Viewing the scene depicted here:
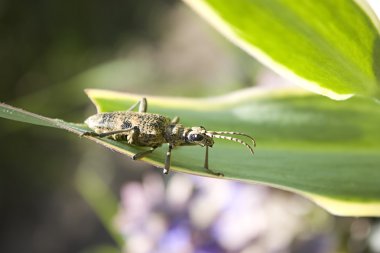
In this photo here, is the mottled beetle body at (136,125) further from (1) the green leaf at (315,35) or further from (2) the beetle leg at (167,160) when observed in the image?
(1) the green leaf at (315,35)

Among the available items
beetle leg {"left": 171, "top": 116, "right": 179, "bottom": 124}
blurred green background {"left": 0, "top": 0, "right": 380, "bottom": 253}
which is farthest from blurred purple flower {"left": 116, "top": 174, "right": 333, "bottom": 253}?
blurred green background {"left": 0, "top": 0, "right": 380, "bottom": 253}

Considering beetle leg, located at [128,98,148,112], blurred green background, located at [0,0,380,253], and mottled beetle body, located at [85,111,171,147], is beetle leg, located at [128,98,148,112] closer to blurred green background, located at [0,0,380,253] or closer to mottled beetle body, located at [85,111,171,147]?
mottled beetle body, located at [85,111,171,147]

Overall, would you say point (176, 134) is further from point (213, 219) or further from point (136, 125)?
point (213, 219)

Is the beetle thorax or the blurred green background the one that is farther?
the blurred green background

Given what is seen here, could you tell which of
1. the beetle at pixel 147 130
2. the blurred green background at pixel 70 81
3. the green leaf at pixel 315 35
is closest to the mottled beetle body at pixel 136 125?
the beetle at pixel 147 130

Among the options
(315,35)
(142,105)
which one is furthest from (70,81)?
(315,35)

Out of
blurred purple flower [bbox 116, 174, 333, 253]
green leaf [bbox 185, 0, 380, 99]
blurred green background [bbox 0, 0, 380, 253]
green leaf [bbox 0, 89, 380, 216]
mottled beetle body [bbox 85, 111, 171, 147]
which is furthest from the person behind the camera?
blurred green background [bbox 0, 0, 380, 253]
